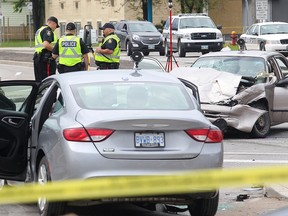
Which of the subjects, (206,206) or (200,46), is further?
(200,46)

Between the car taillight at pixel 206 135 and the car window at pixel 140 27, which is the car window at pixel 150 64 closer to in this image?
the car taillight at pixel 206 135

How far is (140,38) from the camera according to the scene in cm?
4172

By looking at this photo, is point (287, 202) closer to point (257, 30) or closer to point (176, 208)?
point (176, 208)

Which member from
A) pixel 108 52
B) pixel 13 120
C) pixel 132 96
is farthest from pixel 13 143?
pixel 108 52

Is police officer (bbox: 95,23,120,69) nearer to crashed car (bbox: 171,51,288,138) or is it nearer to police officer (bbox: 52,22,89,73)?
police officer (bbox: 52,22,89,73)

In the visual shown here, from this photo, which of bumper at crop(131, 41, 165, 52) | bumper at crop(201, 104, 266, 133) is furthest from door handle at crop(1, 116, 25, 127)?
bumper at crop(131, 41, 165, 52)

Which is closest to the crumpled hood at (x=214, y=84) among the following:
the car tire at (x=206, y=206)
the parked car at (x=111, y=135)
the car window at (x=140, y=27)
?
the parked car at (x=111, y=135)

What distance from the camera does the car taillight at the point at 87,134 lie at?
25.7 feet

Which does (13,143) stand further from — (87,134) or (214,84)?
(214,84)

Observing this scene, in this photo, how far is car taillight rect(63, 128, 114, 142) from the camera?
7.82 metres

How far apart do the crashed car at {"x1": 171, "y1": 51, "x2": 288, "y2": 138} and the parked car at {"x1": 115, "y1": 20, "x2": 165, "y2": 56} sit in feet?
83.5

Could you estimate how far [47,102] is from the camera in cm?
895

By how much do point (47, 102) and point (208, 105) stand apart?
6145mm

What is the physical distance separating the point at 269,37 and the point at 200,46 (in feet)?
11.2
